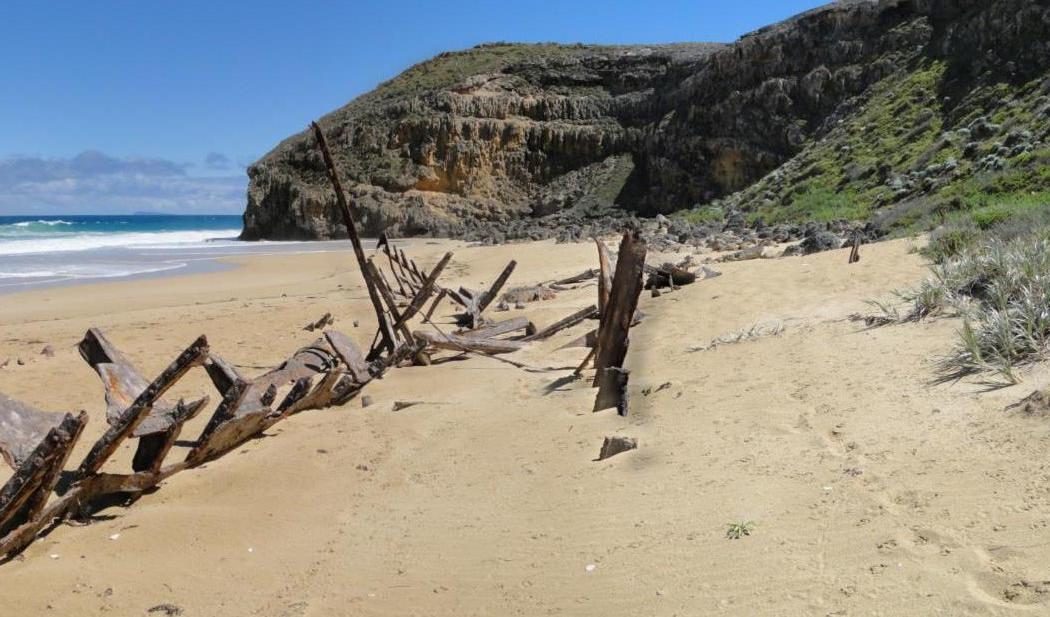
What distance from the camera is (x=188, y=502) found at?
4.61m

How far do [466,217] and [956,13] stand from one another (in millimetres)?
22223

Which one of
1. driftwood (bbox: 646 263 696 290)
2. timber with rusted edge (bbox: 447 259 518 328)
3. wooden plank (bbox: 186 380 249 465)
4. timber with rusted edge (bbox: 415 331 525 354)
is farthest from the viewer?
timber with rusted edge (bbox: 447 259 518 328)

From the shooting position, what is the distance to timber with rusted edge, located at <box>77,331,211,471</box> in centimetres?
466

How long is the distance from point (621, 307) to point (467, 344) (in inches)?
116

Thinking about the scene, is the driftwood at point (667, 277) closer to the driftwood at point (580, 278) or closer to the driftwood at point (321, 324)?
the driftwood at point (580, 278)

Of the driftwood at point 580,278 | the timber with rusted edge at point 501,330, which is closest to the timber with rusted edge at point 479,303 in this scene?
the timber with rusted edge at point 501,330

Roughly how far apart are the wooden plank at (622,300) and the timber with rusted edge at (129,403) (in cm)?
269

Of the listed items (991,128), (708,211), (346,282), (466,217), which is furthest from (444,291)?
(466,217)

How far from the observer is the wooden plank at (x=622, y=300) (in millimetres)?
5598

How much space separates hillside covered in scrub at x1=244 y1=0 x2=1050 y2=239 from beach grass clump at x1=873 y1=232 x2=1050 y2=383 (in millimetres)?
4305

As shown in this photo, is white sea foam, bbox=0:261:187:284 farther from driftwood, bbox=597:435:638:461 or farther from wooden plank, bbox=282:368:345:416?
driftwood, bbox=597:435:638:461

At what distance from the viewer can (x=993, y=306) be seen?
16.8 ft

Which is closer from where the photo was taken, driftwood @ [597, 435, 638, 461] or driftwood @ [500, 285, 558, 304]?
driftwood @ [597, 435, 638, 461]

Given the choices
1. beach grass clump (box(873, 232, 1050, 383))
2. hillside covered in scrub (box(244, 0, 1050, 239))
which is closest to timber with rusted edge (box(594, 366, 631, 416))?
beach grass clump (box(873, 232, 1050, 383))
